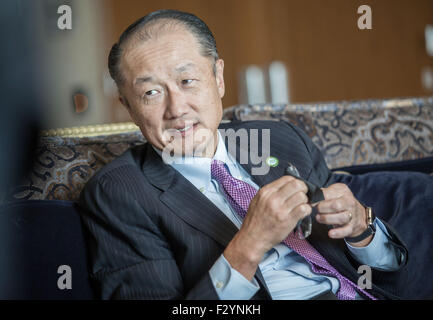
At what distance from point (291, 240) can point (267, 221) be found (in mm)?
267

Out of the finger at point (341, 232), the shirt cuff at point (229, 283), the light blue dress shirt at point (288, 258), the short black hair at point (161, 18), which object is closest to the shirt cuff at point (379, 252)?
the light blue dress shirt at point (288, 258)

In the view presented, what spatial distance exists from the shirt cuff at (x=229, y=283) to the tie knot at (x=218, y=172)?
1.02ft

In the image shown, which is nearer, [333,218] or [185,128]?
[333,218]

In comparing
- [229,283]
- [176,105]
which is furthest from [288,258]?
[176,105]

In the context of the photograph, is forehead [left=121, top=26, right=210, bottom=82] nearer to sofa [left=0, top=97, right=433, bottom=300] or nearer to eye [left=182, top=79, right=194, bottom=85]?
eye [left=182, top=79, right=194, bottom=85]

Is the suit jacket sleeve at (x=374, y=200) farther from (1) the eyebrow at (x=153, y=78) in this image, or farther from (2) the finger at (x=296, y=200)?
(1) the eyebrow at (x=153, y=78)

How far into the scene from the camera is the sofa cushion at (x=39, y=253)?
45.5 inches

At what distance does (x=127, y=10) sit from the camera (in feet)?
15.0

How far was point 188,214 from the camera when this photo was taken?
1244 mm

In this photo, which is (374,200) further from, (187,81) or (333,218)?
(187,81)
